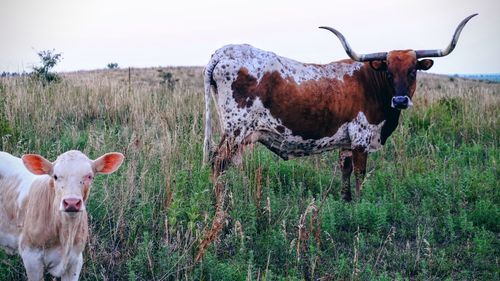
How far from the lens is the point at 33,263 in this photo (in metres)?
3.36

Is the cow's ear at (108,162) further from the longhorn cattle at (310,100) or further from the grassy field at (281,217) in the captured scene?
the longhorn cattle at (310,100)

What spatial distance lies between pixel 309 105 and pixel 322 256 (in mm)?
2371

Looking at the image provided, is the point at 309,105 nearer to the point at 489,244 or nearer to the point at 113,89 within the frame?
the point at 489,244

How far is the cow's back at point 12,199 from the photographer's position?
3752mm

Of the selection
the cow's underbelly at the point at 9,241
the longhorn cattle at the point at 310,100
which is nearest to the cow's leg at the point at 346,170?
the longhorn cattle at the point at 310,100

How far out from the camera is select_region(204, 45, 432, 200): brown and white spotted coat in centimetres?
600

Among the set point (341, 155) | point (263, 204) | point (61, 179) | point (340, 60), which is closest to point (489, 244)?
point (263, 204)

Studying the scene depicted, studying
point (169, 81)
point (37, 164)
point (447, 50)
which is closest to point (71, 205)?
point (37, 164)

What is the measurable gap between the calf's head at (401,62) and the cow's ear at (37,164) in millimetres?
4351

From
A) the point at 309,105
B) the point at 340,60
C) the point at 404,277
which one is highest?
the point at 340,60

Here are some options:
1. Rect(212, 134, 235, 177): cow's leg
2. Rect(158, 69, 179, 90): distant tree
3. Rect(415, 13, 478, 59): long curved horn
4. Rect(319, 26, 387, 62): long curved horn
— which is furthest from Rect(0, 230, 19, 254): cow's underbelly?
Rect(158, 69, 179, 90): distant tree

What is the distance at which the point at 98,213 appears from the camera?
183 inches

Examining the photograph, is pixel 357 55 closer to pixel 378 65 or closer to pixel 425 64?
pixel 378 65

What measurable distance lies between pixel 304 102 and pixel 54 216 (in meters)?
3.60
